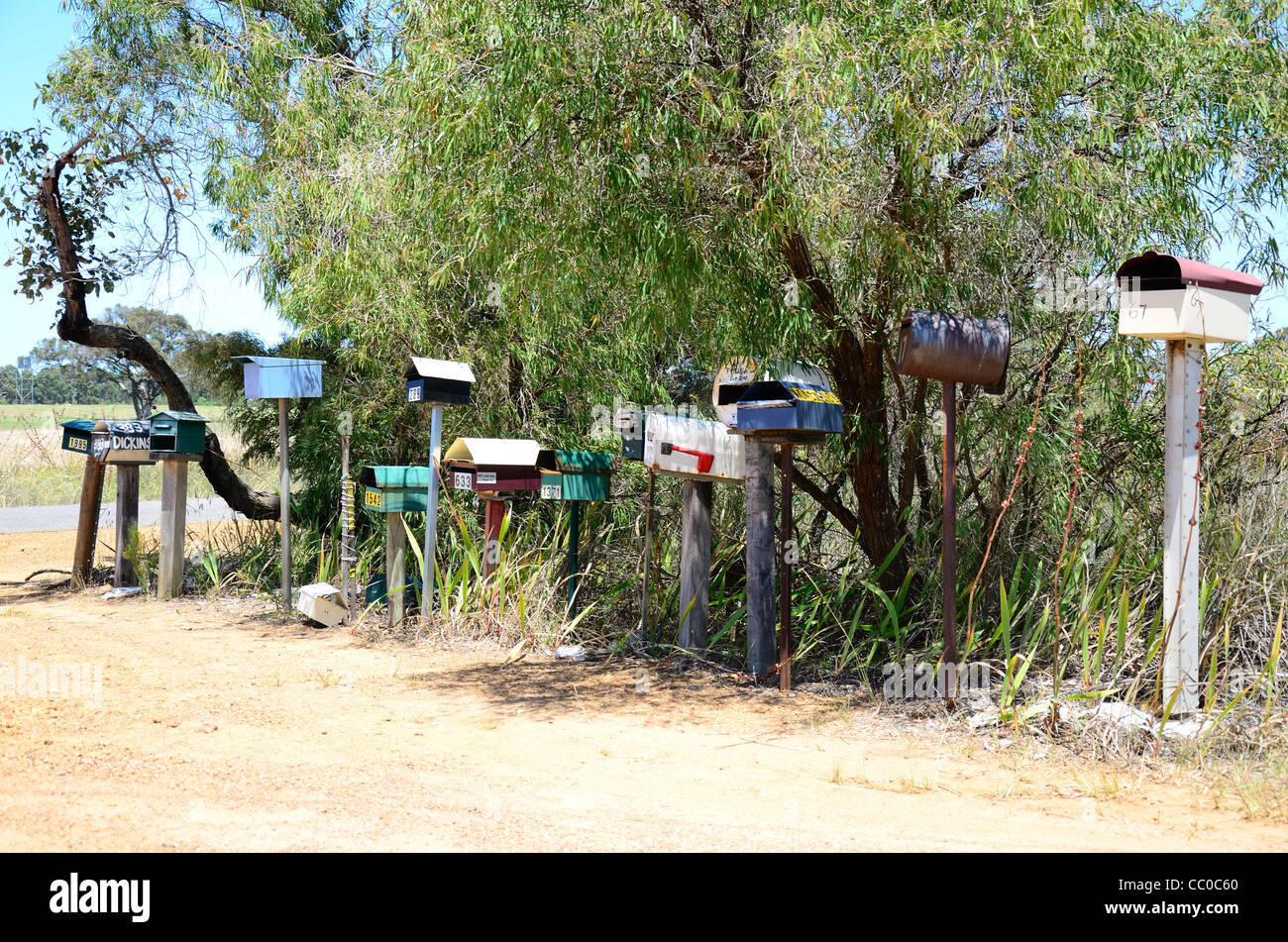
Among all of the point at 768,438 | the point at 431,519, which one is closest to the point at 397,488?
the point at 431,519

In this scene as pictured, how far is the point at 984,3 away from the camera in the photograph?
534cm

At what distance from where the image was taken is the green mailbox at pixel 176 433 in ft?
31.6

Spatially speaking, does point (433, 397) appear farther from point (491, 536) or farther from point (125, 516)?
point (125, 516)

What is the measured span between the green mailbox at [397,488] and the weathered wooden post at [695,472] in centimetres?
207

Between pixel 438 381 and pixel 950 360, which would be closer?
pixel 950 360

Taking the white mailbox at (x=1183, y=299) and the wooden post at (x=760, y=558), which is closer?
the white mailbox at (x=1183, y=299)

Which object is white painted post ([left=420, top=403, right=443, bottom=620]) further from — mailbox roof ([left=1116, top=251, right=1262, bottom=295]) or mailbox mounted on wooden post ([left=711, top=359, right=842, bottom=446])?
mailbox roof ([left=1116, top=251, right=1262, bottom=295])

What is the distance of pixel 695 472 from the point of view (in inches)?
262

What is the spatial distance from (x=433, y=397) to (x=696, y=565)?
89.6 inches

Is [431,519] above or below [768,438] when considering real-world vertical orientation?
below

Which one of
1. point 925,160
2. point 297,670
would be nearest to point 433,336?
point 297,670

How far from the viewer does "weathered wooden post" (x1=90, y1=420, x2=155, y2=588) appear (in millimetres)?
9711

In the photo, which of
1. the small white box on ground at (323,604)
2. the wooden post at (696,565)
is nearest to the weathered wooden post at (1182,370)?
the wooden post at (696,565)

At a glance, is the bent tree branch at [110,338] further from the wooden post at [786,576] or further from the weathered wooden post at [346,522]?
the wooden post at [786,576]
